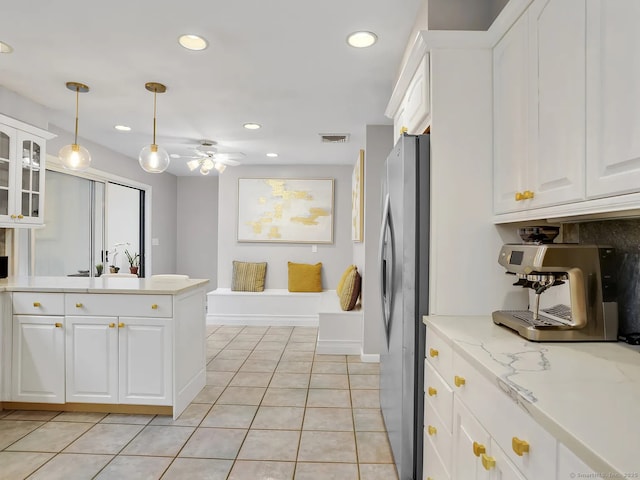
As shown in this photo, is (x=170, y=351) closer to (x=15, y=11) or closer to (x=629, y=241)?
(x=15, y=11)

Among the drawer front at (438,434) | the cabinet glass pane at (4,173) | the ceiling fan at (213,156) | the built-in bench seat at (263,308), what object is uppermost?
the ceiling fan at (213,156)

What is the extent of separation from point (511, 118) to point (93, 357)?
9.72 ft

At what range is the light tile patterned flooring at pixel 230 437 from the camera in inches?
79.4

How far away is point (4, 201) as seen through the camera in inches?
118

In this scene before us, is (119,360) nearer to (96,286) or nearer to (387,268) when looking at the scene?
(96,286)

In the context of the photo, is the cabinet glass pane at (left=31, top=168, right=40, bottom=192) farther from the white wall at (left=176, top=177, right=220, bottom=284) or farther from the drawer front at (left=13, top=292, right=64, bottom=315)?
the white wall at (left=176, top=177, right=220, bottom=284)

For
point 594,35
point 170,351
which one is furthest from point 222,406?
point 594,35

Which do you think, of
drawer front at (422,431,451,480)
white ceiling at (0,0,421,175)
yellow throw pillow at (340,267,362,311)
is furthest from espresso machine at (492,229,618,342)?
yellow throw pillow at (340,267,362,311)

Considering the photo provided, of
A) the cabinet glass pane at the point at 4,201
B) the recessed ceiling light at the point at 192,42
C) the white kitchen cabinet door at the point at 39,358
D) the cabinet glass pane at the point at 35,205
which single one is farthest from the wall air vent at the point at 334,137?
the white kitchen cabinet door at the point at 39,358

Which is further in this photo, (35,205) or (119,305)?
(35,205)

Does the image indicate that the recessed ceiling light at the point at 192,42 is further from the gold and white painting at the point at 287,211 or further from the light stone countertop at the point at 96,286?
the gold and white painting at the point at 287,211

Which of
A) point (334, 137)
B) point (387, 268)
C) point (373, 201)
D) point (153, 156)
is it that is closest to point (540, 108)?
point (387, 268)

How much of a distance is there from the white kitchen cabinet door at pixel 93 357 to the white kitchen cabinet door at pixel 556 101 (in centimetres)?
270

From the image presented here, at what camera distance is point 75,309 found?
8.62 feet
